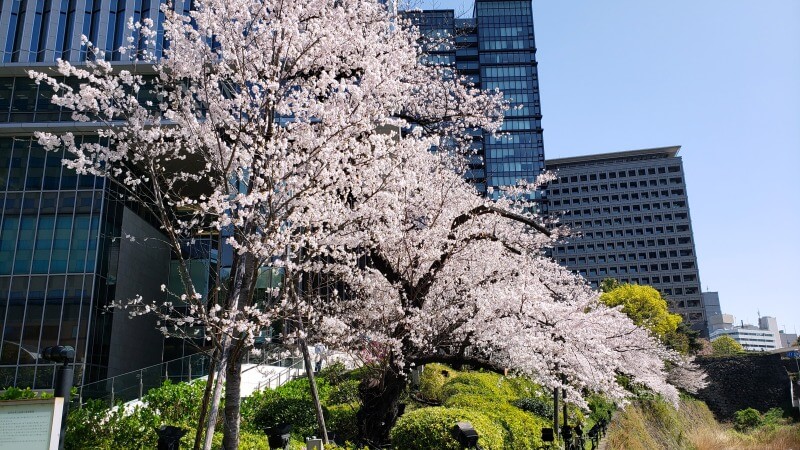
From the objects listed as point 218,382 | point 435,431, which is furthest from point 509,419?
point 218,382

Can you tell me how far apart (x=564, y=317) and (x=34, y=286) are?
2131 cm

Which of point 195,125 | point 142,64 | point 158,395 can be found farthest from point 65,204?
point 195,125

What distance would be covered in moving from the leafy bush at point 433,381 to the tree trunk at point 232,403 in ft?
32.7

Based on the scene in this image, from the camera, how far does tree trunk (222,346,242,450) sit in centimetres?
690

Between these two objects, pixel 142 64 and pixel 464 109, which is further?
pixel 142 64

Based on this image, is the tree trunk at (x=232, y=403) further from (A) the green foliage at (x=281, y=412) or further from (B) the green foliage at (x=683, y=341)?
(B) the green foliage at (x=683, y=341)

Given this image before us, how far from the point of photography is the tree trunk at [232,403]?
6.90 m

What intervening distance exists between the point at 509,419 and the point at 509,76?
306ft

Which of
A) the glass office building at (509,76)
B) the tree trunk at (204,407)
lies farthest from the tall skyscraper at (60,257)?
the glass office building at (509,76)

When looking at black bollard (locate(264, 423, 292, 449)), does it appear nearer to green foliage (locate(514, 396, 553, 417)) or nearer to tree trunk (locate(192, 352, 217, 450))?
tree trunk (locate(192, 352, 217, 450))

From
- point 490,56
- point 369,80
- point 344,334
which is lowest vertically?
point 344,334

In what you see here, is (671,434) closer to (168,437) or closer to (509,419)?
(509,419)

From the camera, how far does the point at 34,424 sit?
16.5 ft

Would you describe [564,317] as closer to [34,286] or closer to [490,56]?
[34,286]
